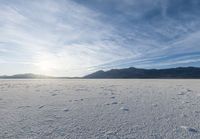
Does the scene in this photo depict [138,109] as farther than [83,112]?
Yes

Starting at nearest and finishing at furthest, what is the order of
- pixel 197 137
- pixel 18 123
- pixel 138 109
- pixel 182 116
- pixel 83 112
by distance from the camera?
pixel 197 137 < pixel 18 123 < pixel 182 116 < pixel 83 112 < pixel 138 109

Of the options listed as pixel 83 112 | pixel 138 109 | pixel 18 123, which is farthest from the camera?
pixel 138 109

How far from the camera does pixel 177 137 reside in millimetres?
2410

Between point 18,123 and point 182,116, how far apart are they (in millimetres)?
3124

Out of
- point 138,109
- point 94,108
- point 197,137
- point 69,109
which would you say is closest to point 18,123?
point 69,109

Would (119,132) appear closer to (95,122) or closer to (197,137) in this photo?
(95,122)

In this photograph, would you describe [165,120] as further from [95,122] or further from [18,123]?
[18,123]

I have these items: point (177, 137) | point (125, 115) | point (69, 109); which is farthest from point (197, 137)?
point (69, 109)

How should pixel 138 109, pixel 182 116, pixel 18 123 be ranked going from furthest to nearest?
pixel 138 109 < pixel 182 116 < pixel 18 123

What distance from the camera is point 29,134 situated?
252cm

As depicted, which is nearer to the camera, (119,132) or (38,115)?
(119,132)

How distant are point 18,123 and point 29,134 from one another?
2.03 feet

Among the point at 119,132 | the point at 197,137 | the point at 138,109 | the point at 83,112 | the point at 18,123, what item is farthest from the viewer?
the point at 138,109

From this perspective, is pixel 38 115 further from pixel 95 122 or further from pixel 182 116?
pixel 182 116
